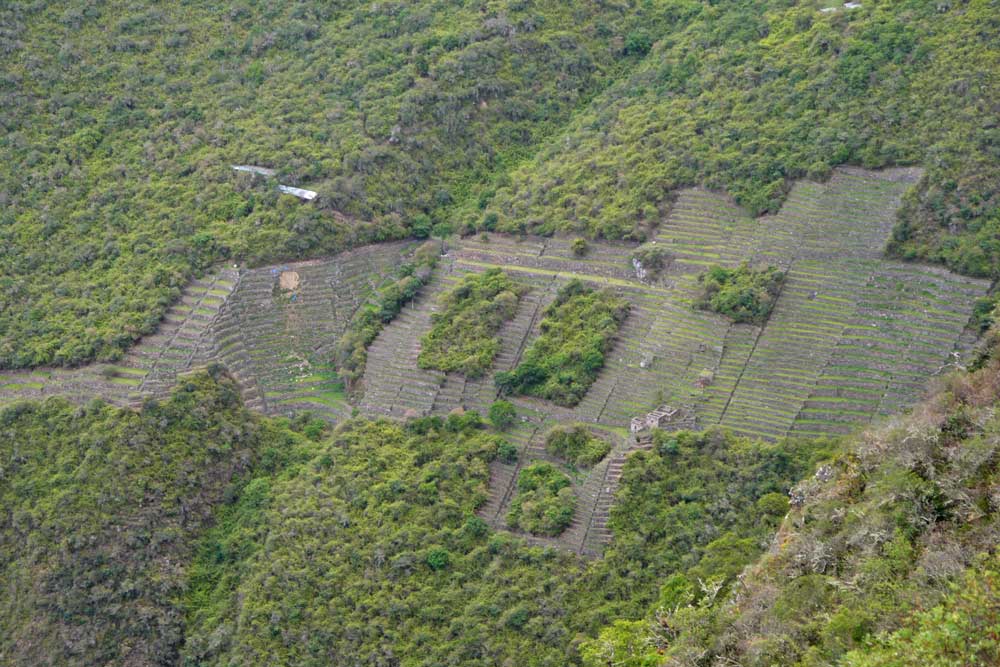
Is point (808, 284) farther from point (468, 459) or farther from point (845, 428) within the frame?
point (468, 459)

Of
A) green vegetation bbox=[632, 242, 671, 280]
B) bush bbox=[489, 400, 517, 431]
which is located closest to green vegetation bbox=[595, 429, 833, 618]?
bush bbox=[489, 400, 517, 431]

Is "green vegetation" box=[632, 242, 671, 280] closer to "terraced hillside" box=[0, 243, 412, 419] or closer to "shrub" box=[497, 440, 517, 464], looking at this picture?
"shrub" box=[497, 440, 517, 464]

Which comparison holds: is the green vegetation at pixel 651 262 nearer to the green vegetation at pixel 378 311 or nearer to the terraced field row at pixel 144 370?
the green vegetation at pixel 378 311

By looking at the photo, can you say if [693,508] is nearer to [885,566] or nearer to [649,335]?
[649,335]

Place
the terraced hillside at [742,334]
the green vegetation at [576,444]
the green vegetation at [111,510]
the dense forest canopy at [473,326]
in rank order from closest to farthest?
the dense forest canopy at [473,326]
the green vegetation at [111,510]
the terraced hillside at [742,334]
the green vegetation at [576,444]

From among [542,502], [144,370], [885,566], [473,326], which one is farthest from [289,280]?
[885,566]

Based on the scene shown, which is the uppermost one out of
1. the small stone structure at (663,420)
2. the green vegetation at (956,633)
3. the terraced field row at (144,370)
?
the green vegetation at (956,633)

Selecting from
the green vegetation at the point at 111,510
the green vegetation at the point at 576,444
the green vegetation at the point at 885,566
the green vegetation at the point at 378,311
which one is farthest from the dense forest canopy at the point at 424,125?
the green vegetation at the point at 885,566
